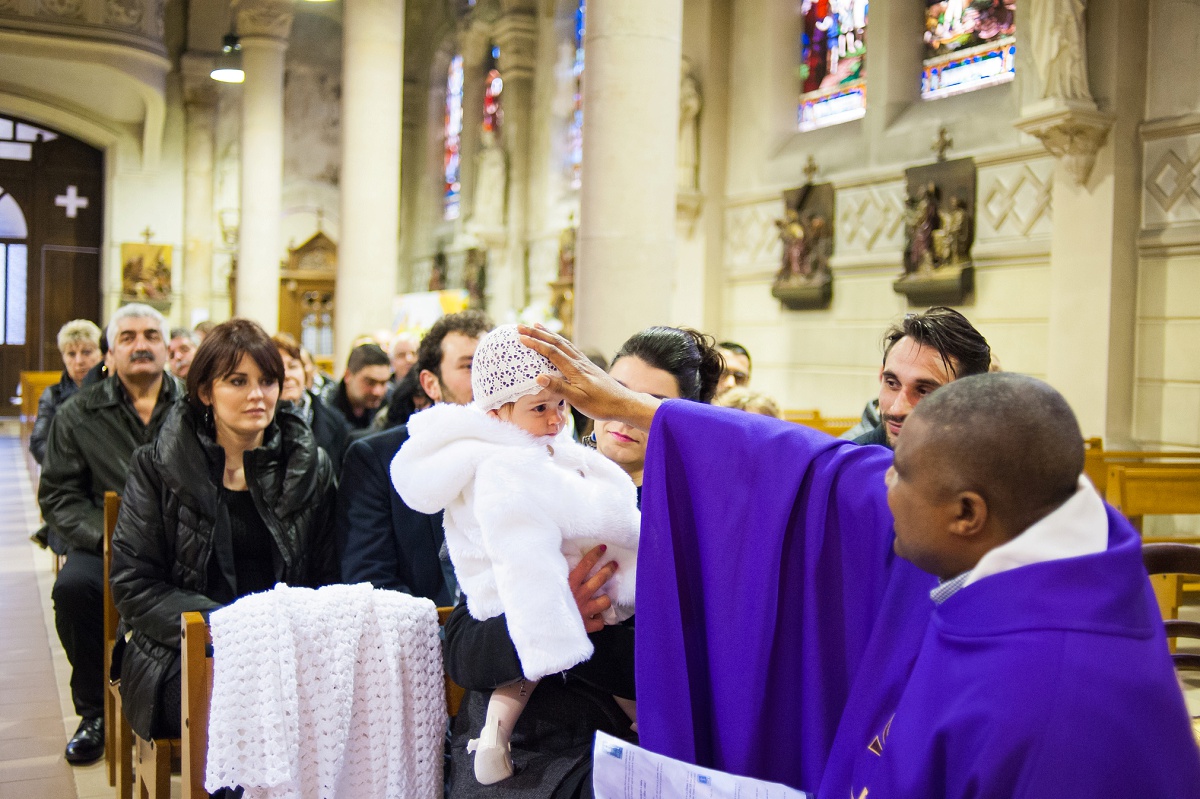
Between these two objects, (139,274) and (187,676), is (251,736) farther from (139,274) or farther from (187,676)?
(139,274)

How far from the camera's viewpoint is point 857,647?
5.82 feet

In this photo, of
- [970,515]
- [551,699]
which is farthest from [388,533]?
[970,515]

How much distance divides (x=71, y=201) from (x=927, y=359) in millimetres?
20801

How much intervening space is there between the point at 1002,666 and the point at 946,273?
9798 mm

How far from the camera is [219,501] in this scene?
3139 mm

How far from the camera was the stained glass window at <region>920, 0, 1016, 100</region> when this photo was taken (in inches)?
414

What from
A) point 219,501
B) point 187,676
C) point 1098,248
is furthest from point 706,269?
point 187,676

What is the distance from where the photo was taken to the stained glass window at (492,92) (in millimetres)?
19062

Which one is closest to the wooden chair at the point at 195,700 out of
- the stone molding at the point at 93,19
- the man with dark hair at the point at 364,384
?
the man with dark hair at the point at 364,384

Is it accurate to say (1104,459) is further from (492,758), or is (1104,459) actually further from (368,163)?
(368,163)

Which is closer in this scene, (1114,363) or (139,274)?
(1114,363)

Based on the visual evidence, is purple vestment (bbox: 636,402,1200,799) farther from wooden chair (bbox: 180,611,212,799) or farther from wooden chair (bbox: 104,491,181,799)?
wooden chair (bbox: 104,491,181,799)

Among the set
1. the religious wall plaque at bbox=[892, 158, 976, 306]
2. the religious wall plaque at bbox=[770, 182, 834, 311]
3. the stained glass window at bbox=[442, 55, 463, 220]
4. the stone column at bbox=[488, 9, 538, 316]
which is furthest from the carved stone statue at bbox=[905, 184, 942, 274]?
the stained glass window at bbox=[442, 55, 463, 220]

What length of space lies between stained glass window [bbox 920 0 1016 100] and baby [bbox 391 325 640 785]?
9.24m
